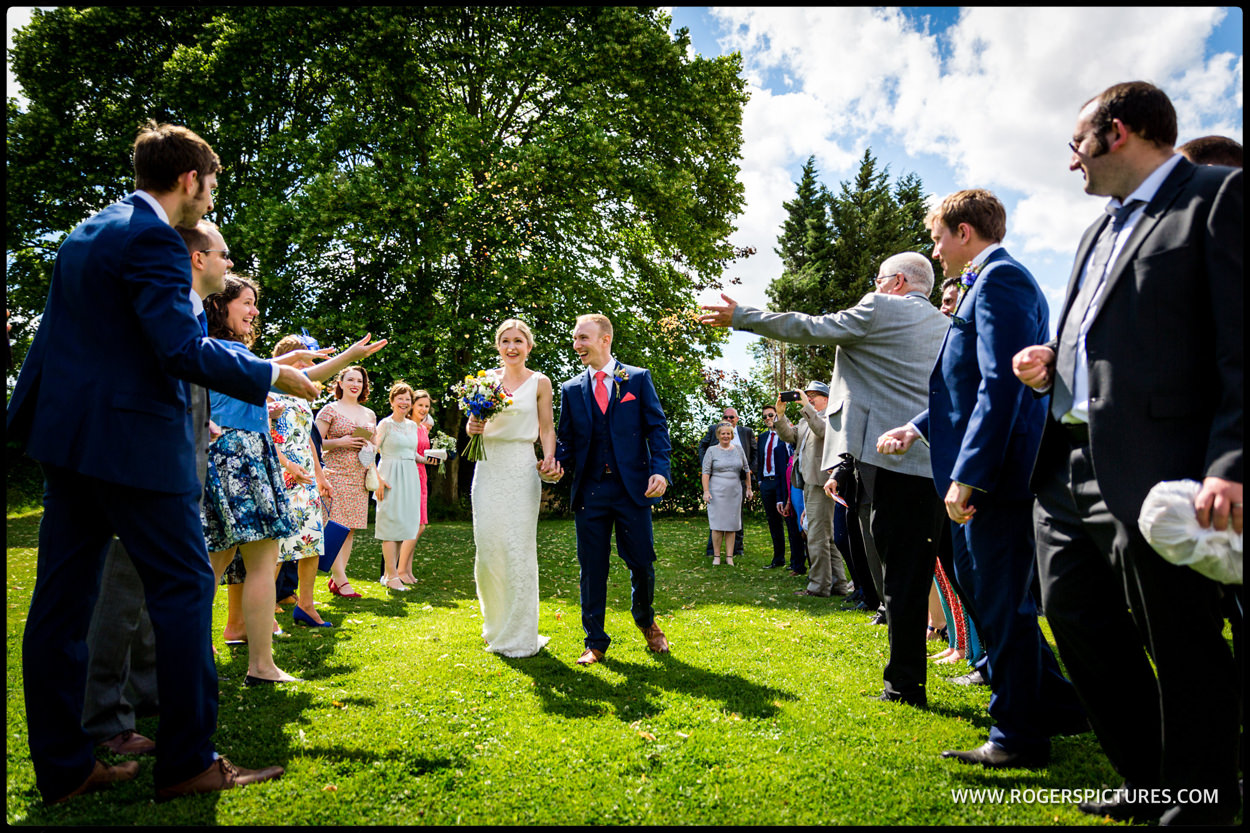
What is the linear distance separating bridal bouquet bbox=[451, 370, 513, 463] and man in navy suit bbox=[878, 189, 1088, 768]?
350 centimetres

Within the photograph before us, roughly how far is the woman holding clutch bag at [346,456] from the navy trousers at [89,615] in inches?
227

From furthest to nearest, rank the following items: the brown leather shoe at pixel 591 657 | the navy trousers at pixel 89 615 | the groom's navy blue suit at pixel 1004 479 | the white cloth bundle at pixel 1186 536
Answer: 1. the brown leather shoe at pixel 591 657
2. the groom's navy blue suit at pixel 1004 479
3. the navy trousers at pixel 89 615
4. the white cloth bundle at pixel 1186 536

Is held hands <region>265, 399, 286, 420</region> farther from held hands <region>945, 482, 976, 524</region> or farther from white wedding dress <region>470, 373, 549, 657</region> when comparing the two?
held hands <region>945, 482, 976, 524</region>

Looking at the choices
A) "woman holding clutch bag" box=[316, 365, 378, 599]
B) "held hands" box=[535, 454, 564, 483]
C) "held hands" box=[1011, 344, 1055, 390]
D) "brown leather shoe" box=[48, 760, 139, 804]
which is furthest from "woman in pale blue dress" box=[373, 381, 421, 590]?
"held hands" box=[1011, 344, 1055, 390]

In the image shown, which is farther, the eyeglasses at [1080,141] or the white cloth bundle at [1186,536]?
the eyeglasses at [1080,141]

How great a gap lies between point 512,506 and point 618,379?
4.53ft

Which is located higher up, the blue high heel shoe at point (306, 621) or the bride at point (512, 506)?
the bride at point (512, 506)

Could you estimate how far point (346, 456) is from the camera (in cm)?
918

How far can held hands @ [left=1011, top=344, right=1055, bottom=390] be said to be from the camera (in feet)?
9.78

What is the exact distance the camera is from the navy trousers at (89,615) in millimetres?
2959

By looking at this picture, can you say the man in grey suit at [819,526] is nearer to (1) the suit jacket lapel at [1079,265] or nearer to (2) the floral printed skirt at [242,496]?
(1) the suit jacket lapel at [1079,265]

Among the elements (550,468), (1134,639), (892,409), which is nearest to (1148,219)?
(1134,639)

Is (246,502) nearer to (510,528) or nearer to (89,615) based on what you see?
(89,615)

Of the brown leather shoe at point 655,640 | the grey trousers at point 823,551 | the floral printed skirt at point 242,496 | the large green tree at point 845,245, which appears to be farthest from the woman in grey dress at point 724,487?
the large green tree at point 845,245
